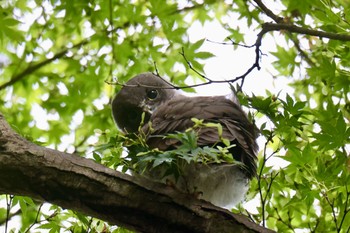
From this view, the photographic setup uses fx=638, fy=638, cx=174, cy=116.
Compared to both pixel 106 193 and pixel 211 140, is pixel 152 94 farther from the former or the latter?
pixel 106 193

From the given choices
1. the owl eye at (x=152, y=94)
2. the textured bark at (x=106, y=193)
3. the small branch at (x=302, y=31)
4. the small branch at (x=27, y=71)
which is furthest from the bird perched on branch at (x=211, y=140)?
the small branch at (x=27, y=71)

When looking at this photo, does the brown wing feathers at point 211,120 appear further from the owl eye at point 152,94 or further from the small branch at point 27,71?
the small branch at point 27,71

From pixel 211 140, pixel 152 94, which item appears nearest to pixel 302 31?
pixel 211 140

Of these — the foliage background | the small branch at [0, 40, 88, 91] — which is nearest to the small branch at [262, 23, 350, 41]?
the foliage background

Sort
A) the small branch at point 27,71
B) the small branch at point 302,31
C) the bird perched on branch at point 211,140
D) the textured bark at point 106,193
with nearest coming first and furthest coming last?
the textured bark at point 106,193 → the bird perched on branch at point 211,140 → the small branch at point 302,31 → the small branch at point 27,71

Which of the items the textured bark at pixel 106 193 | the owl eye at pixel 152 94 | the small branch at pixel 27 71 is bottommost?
the textured bark at pixel 106 193

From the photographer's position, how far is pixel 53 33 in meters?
5.47

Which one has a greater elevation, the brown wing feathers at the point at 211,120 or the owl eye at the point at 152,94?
the owl eye at the point at 152,94

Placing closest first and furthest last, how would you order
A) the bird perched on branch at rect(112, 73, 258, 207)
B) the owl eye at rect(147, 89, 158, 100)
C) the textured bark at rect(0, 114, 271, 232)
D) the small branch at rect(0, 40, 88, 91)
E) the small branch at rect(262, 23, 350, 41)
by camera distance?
the textured bark at rect(0, 114, 271, 232)
the bird perched on branch at rect(112, 73, 258, 207)
the small branch at rect(262, 23, 350, 41)
the owl eye at rect(147, 89, 158, 100)
the small branch at rect(0, 40, 88, 91)

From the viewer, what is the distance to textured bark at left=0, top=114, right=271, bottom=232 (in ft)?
8.49

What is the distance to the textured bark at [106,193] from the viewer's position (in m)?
2.59

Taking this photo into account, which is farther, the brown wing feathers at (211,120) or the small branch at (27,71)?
the small branch at (27,71)

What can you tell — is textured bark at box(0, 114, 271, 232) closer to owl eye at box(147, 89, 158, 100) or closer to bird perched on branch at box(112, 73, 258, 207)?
bird perched on branch at box(112, 73, 258, 207)

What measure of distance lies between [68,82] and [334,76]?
7.70ft
